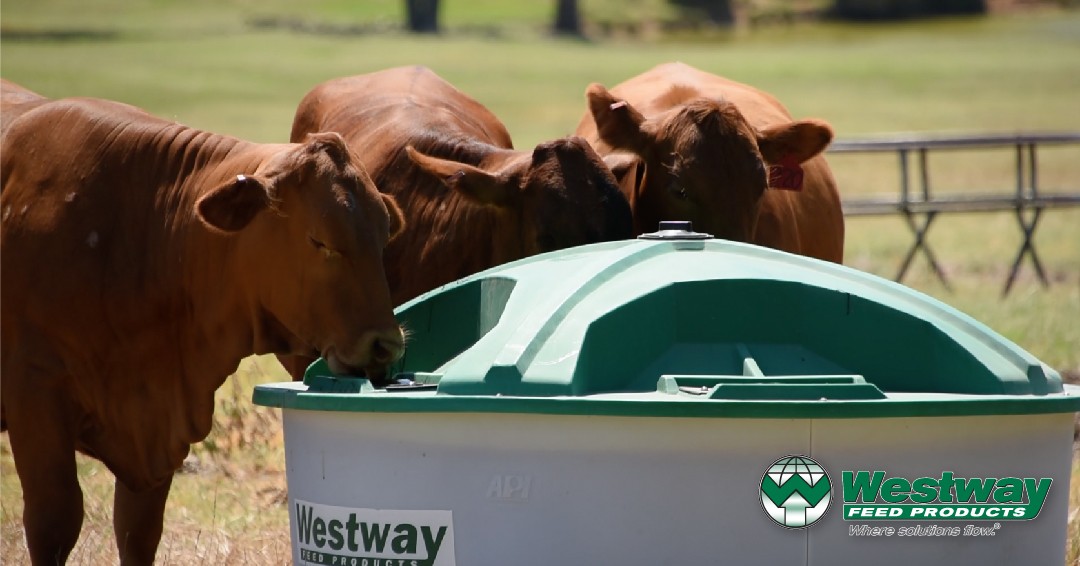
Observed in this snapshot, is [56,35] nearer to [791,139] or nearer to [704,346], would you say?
[791,139]

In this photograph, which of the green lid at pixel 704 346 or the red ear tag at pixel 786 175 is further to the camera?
the red ear tag at pixel 786 175

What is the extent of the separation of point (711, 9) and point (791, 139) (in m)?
65.5

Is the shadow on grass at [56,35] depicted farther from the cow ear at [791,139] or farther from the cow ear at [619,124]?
the cow ear at [791,139]

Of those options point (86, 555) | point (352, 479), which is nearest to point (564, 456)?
point (352, 479)

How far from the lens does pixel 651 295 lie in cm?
403

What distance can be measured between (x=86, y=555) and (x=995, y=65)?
150ft

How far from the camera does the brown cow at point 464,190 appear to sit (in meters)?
6.07

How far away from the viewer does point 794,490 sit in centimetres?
356

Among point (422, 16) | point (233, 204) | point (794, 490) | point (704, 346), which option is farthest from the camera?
point (422, 16)

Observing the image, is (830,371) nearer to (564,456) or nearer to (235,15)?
(564,456)

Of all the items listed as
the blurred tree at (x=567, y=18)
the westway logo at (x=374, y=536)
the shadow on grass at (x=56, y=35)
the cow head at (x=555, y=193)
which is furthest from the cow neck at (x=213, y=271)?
the blurred tree at (x=567, y=18)

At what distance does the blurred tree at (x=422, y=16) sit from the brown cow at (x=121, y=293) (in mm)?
52673

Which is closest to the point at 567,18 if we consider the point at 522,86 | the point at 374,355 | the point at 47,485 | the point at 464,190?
the point at 522,86

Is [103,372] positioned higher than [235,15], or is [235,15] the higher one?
[103,372]
